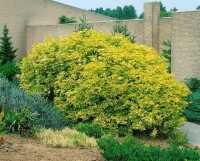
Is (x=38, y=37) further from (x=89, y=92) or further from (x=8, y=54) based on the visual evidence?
(x=89, y=92)

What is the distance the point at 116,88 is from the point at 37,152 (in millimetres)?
3560

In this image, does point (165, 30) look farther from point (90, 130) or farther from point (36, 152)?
point (36, 152)

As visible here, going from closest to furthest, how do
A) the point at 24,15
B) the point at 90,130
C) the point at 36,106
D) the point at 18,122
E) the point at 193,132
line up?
1. the point at 18,122
2. the point at 90,130
3. the point at 36,106
4. the point at 193,132
5. the point at 24,15

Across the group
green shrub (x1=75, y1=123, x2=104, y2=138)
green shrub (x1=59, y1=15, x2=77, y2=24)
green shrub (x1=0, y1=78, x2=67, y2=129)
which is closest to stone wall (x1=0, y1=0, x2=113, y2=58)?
green shrub (x1=59, y1=15, x2=77, y2=24)

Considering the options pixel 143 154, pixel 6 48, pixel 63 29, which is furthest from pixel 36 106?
pixel 6 48

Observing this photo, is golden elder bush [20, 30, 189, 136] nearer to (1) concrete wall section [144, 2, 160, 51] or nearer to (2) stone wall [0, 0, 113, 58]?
(1) concrete wall section [144, 2, 160, 51]

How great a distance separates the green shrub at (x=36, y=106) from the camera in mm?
10102

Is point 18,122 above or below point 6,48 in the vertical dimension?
below

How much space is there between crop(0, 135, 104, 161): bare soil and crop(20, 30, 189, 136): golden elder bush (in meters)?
2.67

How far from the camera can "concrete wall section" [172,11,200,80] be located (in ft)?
63.6

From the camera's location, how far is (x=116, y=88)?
10539 millimetres

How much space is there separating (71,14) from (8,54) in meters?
8.27

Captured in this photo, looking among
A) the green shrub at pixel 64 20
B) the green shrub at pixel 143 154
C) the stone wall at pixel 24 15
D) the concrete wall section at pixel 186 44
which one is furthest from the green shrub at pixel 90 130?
the green shrub at pixel 64 20

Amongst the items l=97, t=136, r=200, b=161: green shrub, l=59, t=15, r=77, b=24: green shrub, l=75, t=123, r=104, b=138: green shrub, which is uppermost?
l=59, t=15, r=77, b=24: green shrub
